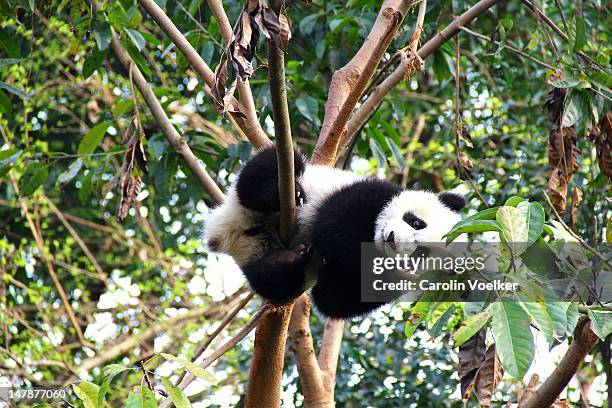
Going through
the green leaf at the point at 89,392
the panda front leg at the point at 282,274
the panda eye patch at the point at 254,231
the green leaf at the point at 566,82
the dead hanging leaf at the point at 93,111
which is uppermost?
the dead hanging leaf at the point at 93,111

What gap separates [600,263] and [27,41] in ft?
19.1

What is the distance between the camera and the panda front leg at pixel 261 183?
3.78 metres

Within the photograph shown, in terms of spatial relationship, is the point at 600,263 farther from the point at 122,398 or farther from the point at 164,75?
the point at 122,398

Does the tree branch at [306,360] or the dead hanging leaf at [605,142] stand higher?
the dead hanging leaf at [605,142]

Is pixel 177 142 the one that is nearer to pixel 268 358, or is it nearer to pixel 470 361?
pixel 268 358

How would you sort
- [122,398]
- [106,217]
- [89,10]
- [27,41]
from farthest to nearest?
[106,217] < [122,398] < [27,41] < [89,10]

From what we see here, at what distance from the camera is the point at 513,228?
2318mm

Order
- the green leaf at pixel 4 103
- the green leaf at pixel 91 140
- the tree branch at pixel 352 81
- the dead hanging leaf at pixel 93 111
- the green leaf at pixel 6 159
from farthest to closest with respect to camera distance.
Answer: the dead hanging leaf at pixel 93 111 < the green leaf at pixel 91 140 < the green leaf at pixel 6 159 < the green leaf at pixel 4 103 < the tree branch at pixel 352 81

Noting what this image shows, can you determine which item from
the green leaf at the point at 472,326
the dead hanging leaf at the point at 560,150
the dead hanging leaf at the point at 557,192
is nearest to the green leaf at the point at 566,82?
the dead hanging leaf at the point at 560,150

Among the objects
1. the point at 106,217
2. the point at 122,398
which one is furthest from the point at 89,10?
the point at 122,398

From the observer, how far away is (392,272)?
372 centimetres

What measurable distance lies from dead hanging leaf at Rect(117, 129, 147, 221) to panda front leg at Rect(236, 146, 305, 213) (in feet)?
2.70

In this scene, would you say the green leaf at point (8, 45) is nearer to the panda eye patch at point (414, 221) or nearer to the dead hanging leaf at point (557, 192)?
the panda eye patch at point (414, 221)

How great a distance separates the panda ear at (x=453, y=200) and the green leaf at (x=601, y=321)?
167 centimetres
